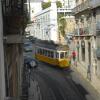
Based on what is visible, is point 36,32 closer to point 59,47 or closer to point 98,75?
point 59,47

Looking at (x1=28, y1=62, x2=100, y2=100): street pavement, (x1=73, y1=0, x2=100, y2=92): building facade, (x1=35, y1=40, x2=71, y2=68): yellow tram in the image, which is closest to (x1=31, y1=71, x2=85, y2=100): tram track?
(x1=28, y1=62, x2=100, y2=100): street pavement

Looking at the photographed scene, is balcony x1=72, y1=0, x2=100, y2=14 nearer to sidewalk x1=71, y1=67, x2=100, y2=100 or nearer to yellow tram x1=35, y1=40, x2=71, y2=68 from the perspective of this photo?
yellow tram x1=35, y1=40, x2=71, y2=68

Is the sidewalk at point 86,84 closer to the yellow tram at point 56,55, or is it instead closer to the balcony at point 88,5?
the yellow tram at point 56,55

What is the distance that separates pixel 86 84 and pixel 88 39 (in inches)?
298

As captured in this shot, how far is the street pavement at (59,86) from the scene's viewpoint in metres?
25.4

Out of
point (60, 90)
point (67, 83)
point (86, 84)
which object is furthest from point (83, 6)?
point (60, 90)

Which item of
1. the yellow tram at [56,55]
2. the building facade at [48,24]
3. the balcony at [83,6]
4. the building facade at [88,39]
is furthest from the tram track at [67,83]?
the building facade at [48,24]

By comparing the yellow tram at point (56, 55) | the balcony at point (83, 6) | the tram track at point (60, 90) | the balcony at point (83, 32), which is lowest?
the tram track at point (60, 90)

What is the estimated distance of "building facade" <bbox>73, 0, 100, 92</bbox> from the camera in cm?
3253

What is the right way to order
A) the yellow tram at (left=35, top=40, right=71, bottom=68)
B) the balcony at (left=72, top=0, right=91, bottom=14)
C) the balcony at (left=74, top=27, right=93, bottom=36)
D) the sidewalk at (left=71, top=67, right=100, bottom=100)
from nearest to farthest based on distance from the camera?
the sidewalk at (left=71, top=67, right=100, bottom=100)
the balcony at (left=72, top=0, right=91, bottom=14)
the balcony at (left=74, top=27, right=93, bottom=36)
the yellow tram at (left=35, top=40, right=71, bottom=68)

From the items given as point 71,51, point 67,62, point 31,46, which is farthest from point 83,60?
point 31,46

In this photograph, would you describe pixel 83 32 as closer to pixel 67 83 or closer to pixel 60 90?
pixel 67 83

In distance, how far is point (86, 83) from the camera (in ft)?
101

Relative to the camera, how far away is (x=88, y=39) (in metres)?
36.9
